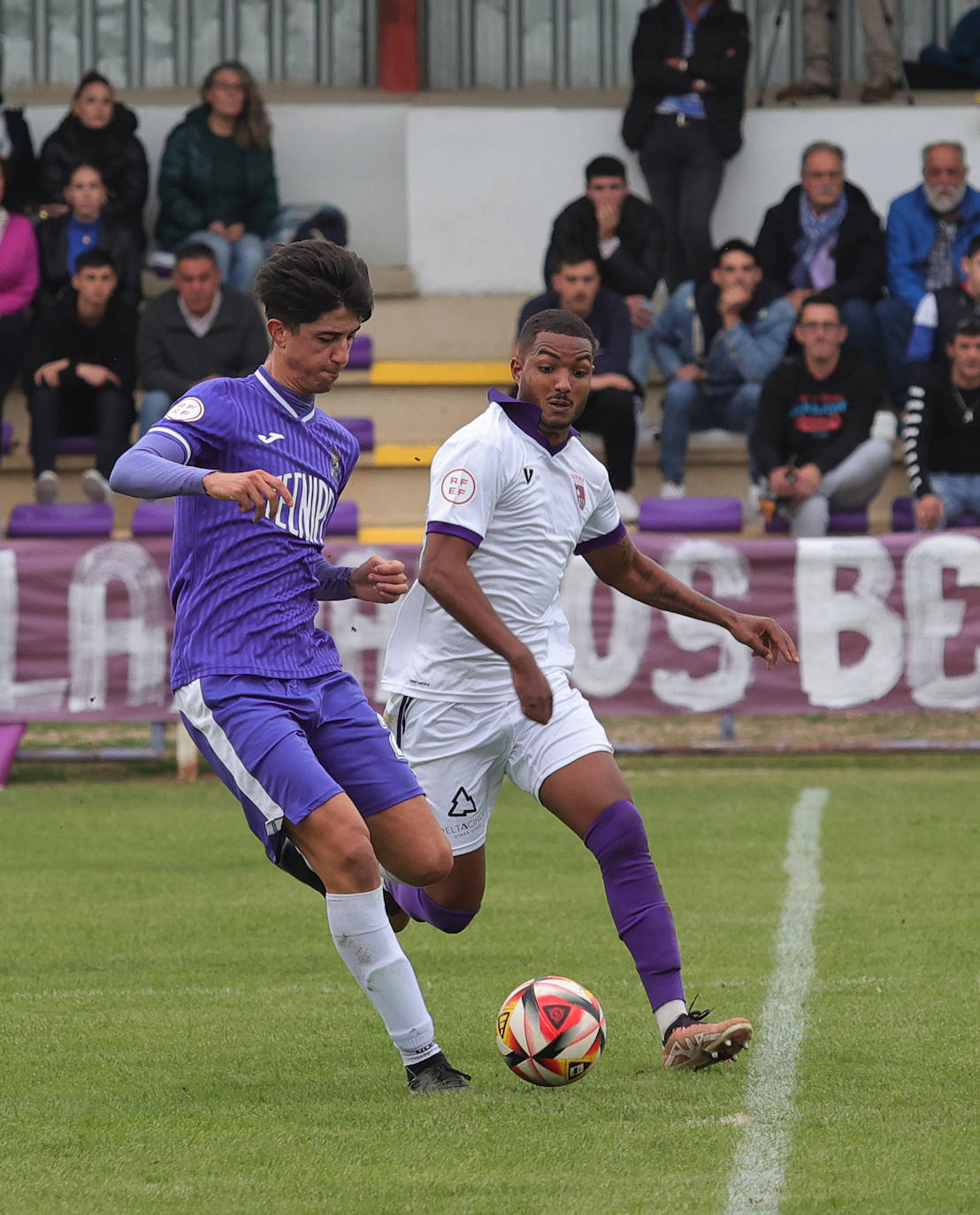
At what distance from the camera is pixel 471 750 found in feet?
19.2

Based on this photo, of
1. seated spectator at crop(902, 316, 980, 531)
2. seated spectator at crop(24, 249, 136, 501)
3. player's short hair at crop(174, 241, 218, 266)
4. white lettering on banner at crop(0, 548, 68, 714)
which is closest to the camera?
white lettering on banner at crop(0, 548, 68, 714)

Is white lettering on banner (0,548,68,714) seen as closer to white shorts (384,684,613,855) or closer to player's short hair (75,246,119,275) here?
player's short hair (75,246,119,275)

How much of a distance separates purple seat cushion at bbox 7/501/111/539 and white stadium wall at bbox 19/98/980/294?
4958 mm

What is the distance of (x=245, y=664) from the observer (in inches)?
201

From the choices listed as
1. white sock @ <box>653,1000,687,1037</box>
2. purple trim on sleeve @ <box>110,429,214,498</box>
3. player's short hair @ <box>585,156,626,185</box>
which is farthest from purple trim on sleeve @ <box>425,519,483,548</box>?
player's short hair @ <box>585,156,626,185</box>

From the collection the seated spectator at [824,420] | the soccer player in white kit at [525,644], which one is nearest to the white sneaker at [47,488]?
the seated spectator at [824,420]

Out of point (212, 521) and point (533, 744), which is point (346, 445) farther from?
point (533, 744)

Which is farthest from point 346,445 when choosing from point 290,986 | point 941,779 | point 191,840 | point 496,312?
point 496,312

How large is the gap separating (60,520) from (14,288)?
8.95 ft

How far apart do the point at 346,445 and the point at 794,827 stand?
5.22 metres

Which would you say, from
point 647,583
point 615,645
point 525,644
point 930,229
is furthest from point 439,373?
point 525,644

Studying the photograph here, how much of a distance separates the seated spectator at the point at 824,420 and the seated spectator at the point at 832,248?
4.45ft

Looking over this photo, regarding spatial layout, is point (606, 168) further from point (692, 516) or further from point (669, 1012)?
point (669, 1012)

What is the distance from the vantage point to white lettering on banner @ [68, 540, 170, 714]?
1202 centimetres
